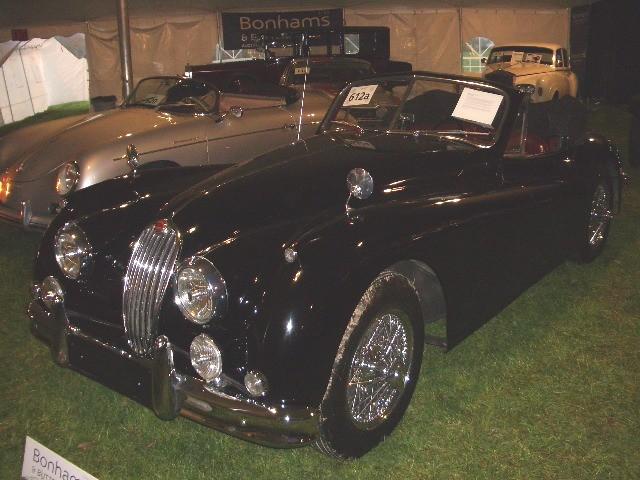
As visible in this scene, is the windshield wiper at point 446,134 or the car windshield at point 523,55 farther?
the car windshield at point 523,55

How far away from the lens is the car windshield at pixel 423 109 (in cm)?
392

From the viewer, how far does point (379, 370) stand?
119 inches

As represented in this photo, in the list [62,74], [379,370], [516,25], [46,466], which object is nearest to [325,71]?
[379,370]

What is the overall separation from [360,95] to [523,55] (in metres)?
12.7

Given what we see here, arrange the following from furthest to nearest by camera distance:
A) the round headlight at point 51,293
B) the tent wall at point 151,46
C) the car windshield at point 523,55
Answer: the car windshield at point 523,55 → the tent wall at point 151,46 → the round headlight at point 51,293

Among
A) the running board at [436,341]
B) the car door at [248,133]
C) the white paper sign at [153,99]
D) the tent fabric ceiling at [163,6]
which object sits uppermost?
the tent fabric ceiling at [163,6]

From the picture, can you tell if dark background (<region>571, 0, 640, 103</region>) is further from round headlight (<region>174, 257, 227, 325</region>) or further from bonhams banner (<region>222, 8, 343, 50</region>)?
round headlight (<region>174, 257, 227, 325</region>)

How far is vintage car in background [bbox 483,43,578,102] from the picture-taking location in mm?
14836

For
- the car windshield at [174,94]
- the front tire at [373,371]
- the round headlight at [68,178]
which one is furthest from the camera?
the car windshield at [174,94]

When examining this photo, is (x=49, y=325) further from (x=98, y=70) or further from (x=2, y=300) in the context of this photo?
(x=98, y=70)

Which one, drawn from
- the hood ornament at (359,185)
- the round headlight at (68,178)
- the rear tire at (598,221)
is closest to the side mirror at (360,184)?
the hood ornament at (359,185)

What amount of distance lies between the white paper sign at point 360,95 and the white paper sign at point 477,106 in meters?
0.66

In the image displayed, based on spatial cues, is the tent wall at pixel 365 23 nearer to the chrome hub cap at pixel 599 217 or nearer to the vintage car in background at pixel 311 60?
the vintage car in background at pixel 311 60

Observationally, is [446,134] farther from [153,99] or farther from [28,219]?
[153,99]
